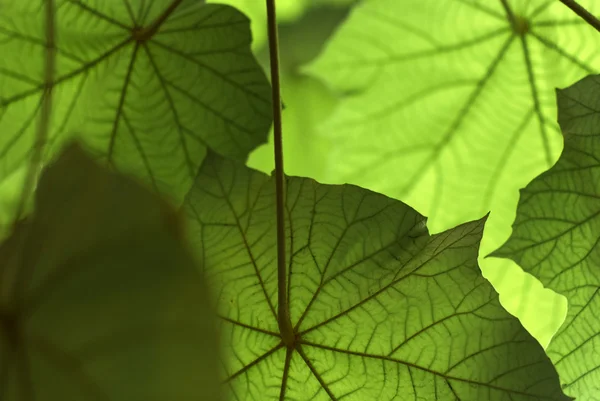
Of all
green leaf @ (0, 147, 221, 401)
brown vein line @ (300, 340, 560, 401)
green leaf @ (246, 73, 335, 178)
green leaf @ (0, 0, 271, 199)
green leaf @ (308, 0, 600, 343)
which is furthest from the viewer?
green leaf @ (246, 73, 335, 178)

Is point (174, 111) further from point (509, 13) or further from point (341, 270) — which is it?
point (509, 13)

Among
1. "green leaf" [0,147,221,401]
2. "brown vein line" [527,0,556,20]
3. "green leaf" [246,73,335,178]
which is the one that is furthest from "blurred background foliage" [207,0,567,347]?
"green leaf" [0,147,221,401]

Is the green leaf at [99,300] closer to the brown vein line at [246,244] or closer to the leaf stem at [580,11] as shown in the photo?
the brown vein line at [246,244]

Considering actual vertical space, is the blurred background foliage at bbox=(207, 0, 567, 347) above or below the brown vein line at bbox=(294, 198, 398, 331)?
above

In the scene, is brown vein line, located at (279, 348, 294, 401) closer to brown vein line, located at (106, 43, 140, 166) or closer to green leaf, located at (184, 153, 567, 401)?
green leaf, located at (184, 153, 567, 401)

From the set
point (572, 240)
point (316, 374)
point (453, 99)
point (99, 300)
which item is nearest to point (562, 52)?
point (453, 99)

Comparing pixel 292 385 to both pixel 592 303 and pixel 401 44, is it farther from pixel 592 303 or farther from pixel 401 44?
pixel 401 44

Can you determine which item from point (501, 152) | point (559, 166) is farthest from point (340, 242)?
point (501, 152)

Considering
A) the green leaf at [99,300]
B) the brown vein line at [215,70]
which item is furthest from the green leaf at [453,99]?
the green leaf at [99,300]
